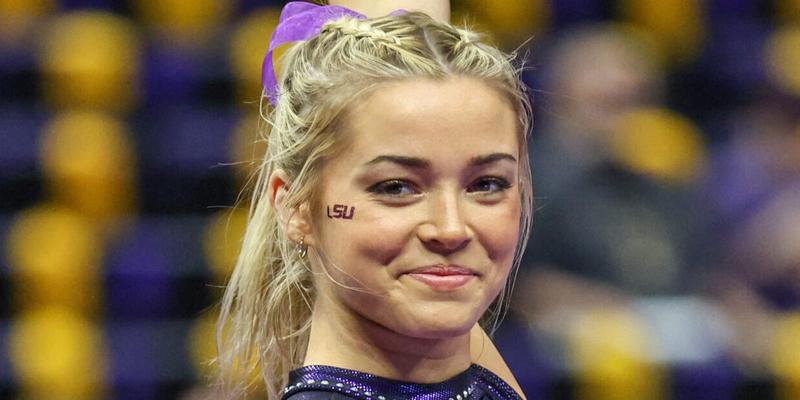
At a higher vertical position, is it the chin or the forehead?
the forehead

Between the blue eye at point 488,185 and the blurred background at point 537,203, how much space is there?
3.51 ft

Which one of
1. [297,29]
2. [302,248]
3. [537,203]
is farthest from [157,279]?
[302,248]

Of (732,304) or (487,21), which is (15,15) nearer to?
(487,21)

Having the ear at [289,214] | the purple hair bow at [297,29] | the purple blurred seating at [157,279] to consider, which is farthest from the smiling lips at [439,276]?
the purple blurred seating at [157,279]

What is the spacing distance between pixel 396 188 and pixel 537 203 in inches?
47.2

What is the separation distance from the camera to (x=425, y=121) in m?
1.02

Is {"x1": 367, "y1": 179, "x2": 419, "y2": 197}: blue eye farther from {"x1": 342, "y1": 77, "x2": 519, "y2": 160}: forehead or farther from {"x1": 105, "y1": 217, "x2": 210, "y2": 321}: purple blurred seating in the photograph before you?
{"x1": 105, "y1": 217, "x2": 210, "y2": 321}: purple blurred seating

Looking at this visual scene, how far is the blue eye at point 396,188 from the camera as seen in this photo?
103 centimetres

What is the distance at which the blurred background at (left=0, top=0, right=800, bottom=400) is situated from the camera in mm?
2289

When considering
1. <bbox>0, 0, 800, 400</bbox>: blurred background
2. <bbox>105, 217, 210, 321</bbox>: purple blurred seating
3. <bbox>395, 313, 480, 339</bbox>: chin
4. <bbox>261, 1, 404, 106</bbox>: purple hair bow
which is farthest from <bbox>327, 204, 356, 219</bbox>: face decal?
<bbox>105, 217, 210, 321</bbox>: purple blurred seating

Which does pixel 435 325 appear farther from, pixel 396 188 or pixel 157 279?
pixel 157 279

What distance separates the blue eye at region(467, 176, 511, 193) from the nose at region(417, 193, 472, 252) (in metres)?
0.03

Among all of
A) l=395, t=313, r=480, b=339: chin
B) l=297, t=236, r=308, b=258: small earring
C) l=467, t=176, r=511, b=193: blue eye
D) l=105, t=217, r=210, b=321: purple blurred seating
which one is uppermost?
l=467, t=176, r=511, b=193: blue eye

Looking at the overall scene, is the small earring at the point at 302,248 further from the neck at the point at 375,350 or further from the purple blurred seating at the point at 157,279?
the purple blurred seating at the point at 157,279
